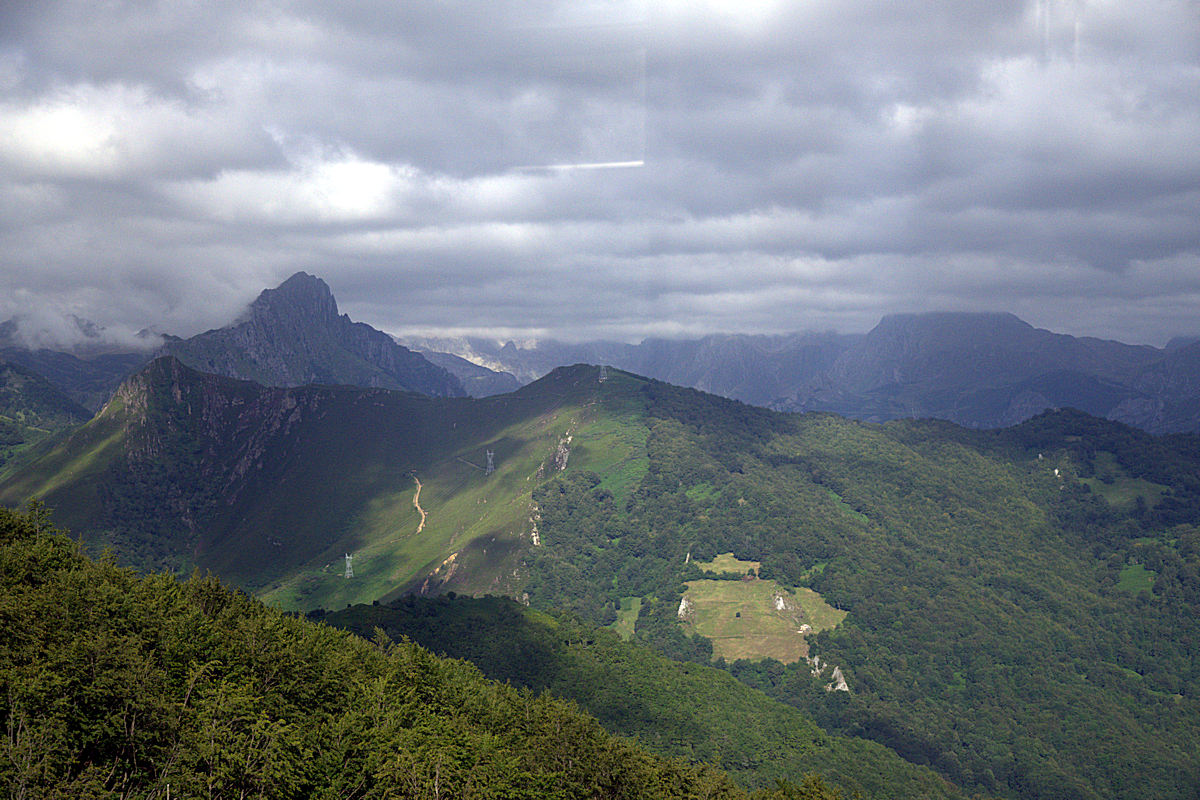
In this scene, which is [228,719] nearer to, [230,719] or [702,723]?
[230,719]

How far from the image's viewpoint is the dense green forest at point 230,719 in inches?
2125

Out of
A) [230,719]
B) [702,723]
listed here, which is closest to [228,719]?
[230,719]

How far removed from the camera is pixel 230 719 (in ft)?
193

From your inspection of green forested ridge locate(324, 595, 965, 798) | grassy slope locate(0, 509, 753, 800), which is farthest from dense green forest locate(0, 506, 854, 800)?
green forested ridge locate(324, 595, 965, 798)

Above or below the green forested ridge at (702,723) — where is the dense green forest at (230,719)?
above

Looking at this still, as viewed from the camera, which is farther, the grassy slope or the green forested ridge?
the green forested ridge

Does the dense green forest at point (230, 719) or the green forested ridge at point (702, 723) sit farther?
the green forested ridge at point (702, 723)

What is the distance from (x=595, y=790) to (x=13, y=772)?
1827 inches

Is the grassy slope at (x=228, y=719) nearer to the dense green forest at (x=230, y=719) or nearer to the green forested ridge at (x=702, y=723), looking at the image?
the dense green forest at (x=230, y=719)

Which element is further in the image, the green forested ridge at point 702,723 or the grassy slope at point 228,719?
the green forested ridge at point 702,723

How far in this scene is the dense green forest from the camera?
53969 mm

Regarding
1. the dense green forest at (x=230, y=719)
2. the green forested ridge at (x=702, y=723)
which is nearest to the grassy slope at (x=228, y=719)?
the dense green forest at (x=230, y=719)

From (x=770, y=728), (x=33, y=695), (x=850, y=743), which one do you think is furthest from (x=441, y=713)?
(x=850, y=743)

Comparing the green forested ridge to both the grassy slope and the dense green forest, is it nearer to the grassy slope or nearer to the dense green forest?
the grassy slope
